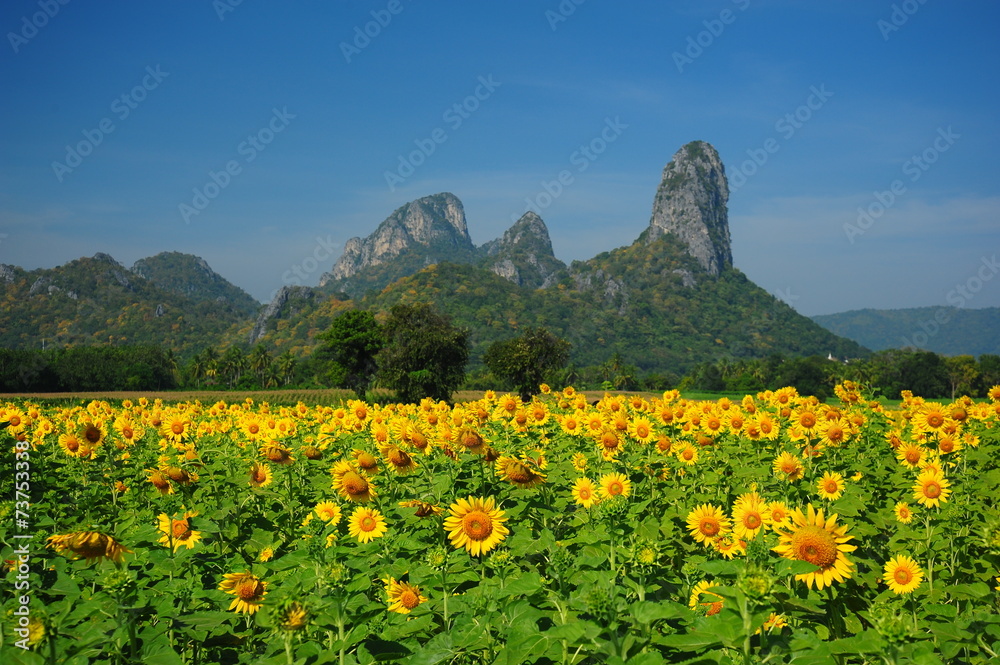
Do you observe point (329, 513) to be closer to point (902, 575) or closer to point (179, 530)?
point (179, 530)

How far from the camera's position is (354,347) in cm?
6581

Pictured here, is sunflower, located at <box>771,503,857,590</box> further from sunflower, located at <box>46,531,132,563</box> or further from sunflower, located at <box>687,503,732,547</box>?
sunflower, located at <box>46,531,132,563</box>

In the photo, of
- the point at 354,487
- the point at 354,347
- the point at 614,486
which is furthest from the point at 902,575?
the point at 354,347

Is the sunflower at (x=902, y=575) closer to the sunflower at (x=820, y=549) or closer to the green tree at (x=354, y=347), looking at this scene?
the sunflower at (x=820, y=549)

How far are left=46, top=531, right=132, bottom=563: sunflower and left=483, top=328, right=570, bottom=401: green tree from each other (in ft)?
154

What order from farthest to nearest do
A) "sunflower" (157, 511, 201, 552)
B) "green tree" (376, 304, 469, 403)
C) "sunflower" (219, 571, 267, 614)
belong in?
1. "green tree" (376, 304, 469, 403)
2. "sunflower" (157, 511, 201, 552)
3. "sunflower" (219, 571, 267, 614)

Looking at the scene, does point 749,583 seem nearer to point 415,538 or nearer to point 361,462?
point 415,538

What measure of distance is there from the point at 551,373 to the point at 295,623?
48.0 meters

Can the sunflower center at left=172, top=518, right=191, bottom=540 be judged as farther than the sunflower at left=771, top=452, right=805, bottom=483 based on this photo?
No

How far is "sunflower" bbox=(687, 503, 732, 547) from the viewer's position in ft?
14.6

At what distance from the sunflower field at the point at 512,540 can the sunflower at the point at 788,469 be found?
23mm

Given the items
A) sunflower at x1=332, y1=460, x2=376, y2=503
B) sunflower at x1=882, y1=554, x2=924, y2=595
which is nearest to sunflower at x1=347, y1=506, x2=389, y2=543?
sunflower at x1=332, y1=460, x2=376, y2=503

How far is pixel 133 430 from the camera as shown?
8297 mm

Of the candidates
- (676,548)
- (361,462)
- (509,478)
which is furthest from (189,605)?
(676,548)
